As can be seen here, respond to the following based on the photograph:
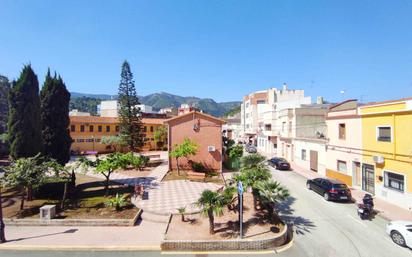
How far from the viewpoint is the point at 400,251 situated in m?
10.9

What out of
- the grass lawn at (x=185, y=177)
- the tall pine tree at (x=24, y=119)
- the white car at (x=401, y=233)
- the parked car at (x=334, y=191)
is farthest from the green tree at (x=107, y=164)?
the white car at (x=401, y=233)

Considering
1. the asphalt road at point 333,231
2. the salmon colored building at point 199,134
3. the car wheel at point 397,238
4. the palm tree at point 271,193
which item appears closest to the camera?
the asphalt road at point 333,231

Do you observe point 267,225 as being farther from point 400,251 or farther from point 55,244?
point 55,244

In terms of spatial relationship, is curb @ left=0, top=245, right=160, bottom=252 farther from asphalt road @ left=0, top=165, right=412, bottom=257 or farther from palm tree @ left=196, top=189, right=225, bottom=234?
palm tree @ left=196, top=189, right=225, bottom=234

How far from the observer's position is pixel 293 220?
14484 mm

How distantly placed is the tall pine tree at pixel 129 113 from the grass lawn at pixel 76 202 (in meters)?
18.0

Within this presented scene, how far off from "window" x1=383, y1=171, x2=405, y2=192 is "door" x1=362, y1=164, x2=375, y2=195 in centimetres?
137

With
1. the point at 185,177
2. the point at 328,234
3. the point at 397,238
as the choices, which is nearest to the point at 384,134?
the point at 397,238

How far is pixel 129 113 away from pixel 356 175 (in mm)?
32380

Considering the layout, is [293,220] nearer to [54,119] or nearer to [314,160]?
[314,160]

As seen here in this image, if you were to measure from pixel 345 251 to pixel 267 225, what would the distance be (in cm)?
364

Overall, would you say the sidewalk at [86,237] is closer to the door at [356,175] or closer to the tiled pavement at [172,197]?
the tiled pavement at [172,197]

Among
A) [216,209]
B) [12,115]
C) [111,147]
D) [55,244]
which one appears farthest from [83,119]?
[216,209]

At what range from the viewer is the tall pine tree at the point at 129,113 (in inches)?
1534
